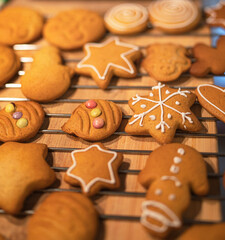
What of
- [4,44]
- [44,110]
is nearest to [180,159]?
[44,110]

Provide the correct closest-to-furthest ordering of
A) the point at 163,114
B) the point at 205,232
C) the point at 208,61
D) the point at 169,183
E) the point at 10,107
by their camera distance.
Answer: the point at 205,232
the point at 169,183
the point at 163,114
the point at 10,107
the point at 208,61

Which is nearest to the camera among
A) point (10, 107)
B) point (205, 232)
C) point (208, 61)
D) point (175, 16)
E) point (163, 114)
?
point (205, 232)

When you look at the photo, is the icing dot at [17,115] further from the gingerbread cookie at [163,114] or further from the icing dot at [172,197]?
the icing dot at [172,197]

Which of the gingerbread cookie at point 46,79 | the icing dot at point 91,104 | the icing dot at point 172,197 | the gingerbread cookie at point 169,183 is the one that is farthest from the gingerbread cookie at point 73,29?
the icing dot at point 172,197

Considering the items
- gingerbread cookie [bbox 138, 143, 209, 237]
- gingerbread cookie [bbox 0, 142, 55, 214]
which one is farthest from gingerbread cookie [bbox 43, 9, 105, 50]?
gingerbread cookie [bbox 138, 143, 209, 237]

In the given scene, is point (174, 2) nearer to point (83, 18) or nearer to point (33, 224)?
point (83, 18)

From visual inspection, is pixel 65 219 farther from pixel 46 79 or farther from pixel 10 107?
pixel 46 79

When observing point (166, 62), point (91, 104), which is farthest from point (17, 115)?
point (166, 62)
